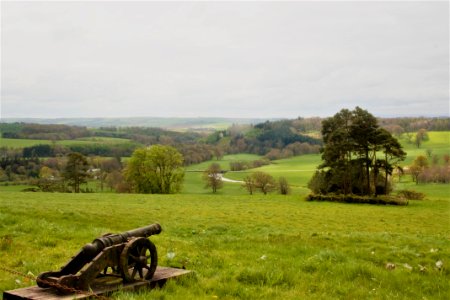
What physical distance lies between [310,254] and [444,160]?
149m

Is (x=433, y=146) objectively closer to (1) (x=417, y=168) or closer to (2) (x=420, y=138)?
(2) (x=420, y=138)

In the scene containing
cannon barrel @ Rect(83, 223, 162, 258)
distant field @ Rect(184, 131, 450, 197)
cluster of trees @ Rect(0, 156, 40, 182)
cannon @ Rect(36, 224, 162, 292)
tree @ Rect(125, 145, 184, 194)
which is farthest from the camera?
cluster of trees @ Rect(0, 156, 40, 182)

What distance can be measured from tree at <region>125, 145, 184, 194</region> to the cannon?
7717cm

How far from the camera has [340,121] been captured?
65.8 m

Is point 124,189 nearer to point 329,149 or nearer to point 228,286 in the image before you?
point 329,149

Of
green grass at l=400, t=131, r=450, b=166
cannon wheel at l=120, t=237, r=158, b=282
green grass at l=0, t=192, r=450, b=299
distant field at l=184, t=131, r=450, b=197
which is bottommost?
distant field at l=184, t=131, r=450, b=197

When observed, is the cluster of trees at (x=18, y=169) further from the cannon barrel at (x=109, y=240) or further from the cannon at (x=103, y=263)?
the cannon at (x=103, y=263)

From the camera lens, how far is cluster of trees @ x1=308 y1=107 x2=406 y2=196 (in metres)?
60.2

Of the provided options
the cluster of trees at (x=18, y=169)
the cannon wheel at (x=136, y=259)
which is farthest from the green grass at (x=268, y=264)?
the cluster of trees at (x=18, y=169)

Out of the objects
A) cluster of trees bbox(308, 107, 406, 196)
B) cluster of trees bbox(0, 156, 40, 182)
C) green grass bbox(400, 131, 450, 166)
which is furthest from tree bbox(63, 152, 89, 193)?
green grass bbox(400, 131, 450, 166)

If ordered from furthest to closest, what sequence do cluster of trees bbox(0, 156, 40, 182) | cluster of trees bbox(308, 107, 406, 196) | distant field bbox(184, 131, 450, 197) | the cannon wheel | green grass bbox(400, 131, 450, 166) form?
green grass bbox(400, 131, 450, 166) → cluster of trees bbox(0, 156, 40, 182) → distant field bbox(184, 131, 450, 197) → cluster of trees bbox(308, 107, 406, 196) → the cannon wheel

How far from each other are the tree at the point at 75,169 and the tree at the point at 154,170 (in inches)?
348

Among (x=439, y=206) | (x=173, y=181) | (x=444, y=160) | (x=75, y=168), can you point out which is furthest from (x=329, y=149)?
(x=444, y=160)

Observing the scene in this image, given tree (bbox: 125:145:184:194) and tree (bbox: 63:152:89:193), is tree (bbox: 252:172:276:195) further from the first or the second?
tree (bbox: 63:152:89:193)
